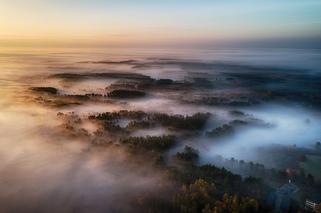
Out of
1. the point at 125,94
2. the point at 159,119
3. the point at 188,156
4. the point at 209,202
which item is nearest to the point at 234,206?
the point at 209,202

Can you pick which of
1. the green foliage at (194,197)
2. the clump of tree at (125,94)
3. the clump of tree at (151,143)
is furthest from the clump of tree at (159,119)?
the green foliage at (194,197)

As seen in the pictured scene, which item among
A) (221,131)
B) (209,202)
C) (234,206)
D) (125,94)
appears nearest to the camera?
(234,206)

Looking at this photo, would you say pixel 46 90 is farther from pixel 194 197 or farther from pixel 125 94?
pixel 194 197

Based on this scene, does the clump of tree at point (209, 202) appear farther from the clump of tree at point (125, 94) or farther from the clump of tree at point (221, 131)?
the clump of tree at point (125, 94)

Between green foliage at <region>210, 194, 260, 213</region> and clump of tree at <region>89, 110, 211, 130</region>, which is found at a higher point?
green foliage at <region>210, 194, 260, 213</region>

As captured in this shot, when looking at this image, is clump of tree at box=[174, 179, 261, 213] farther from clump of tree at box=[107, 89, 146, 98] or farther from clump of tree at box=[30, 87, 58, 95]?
clump of tree at box=[30, 87, 58, 95]

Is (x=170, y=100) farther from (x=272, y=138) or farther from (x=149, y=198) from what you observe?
(x=149, y=198)

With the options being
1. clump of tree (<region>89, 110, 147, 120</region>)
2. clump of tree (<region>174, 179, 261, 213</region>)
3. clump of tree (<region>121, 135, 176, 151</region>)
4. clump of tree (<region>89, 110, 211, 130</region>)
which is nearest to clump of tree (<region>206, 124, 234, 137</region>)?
clump of tree (<region>89, 110, 211, 130</region>)

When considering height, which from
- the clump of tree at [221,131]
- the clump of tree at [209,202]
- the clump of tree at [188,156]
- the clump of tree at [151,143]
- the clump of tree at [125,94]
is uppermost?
the clump of tree at [209,202]
